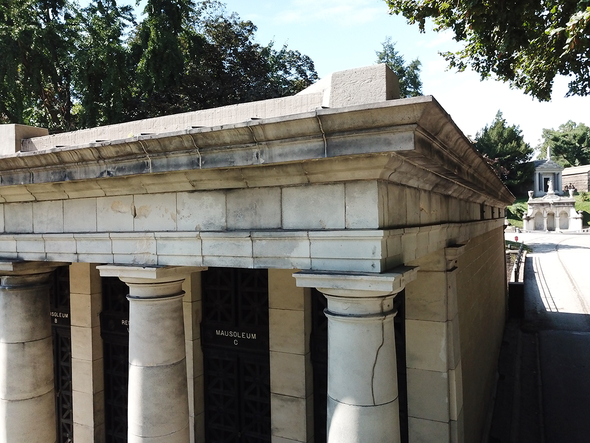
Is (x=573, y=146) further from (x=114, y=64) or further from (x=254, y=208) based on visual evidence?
(x=254, y=208)

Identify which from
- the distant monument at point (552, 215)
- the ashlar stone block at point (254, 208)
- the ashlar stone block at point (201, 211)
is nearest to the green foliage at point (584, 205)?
the distant monument at point (552, 215)

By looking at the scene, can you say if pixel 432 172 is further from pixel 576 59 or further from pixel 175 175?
pixel 576 59

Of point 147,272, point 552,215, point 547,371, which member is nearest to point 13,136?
point 147,272

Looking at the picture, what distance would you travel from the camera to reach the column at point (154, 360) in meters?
4.89

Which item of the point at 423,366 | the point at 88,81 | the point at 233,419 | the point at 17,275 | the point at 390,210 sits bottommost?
the point at 233,419

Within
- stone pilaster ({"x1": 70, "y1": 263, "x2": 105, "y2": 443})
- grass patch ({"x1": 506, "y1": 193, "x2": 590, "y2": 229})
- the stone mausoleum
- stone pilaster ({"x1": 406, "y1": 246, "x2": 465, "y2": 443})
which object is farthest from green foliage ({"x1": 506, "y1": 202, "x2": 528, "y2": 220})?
stone pilaster ({"x1": 70, "y1": 263, "x2": 105, "y2": 443})

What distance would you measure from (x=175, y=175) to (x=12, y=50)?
18.7m

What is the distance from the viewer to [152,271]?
4738mm

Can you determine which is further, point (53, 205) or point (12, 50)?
point (12, 50)

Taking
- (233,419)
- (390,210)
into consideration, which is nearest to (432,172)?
(390,210)

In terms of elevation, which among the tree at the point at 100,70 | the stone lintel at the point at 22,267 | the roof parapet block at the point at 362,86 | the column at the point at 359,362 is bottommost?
the column at the point at 359,362

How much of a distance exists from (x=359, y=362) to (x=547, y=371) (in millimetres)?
11382

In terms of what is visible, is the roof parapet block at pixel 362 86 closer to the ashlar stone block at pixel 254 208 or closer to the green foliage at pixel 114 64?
the ashlar stone block at pixel 254 208

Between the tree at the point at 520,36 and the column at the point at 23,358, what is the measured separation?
31.9 ft
